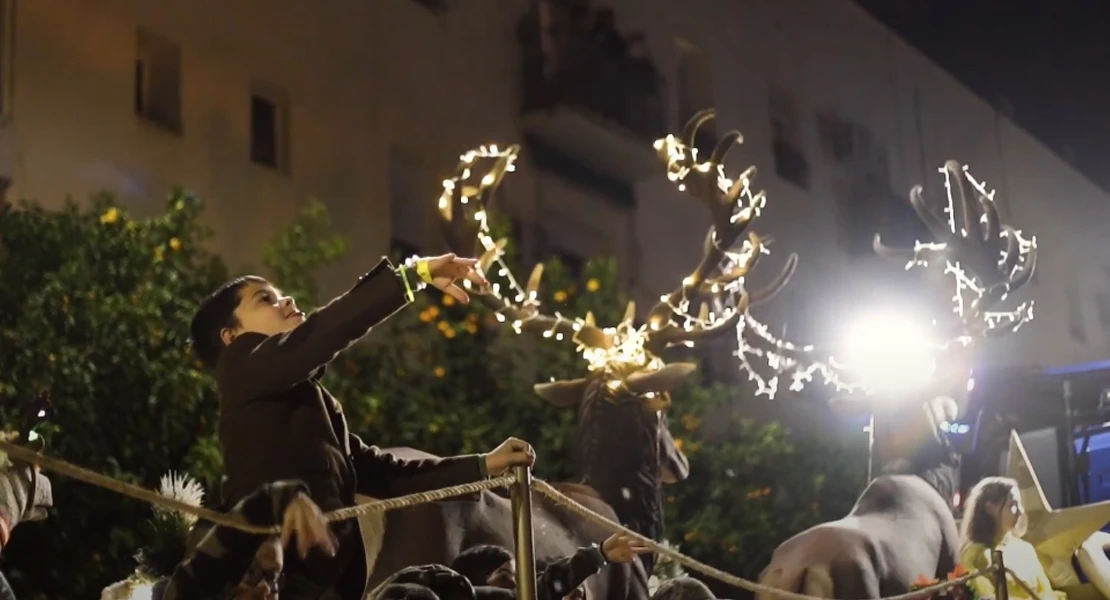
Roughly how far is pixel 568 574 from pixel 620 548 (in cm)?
15

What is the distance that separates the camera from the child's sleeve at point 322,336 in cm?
285

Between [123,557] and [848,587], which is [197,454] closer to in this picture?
[123,557]

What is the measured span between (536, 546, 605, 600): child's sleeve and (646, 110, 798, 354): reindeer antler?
5.05 feet

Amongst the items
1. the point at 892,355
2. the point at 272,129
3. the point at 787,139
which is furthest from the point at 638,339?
the point at 787,139

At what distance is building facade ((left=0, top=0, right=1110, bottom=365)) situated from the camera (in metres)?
7.88

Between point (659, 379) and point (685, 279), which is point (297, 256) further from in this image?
point (659, 379)

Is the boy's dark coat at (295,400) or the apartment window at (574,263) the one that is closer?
the boy's dark coat at (295,400)

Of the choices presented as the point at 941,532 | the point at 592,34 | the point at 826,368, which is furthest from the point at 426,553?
the point at 592,34

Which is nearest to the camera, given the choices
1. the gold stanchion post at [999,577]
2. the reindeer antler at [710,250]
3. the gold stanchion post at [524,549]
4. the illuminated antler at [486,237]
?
the gold stanchion post at [524,549]

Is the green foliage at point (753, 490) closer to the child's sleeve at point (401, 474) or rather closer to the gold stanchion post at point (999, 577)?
the gold stanchion post at point (999, 577)

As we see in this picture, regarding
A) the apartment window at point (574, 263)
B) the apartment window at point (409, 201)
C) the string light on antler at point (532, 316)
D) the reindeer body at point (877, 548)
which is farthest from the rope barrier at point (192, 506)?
the apartment window at point (574, 263)

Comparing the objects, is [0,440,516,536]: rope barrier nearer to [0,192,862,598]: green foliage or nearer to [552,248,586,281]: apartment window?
[0,192,862,598]: green foliage

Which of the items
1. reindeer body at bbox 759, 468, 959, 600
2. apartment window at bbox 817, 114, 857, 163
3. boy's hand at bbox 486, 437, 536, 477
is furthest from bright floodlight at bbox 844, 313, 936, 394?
apartment window at bbox 817, 114, 857, 163

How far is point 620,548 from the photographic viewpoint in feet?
12.1
